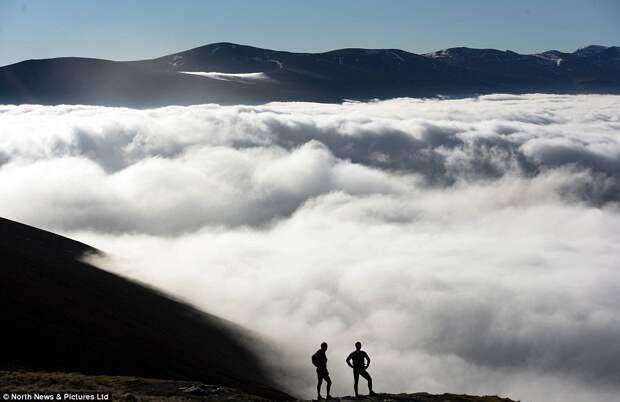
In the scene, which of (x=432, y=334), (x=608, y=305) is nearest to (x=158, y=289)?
(x=432, y=334)

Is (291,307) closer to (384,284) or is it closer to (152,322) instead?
(384,284)

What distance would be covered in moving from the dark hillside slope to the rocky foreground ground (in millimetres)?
7058

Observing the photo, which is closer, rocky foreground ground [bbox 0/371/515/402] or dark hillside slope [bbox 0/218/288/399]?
rocky foreground ground [bbox 0/371/515/402]

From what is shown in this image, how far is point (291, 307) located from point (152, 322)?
67719 mm

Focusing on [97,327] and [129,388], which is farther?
[97,327]

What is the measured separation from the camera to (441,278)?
182 m

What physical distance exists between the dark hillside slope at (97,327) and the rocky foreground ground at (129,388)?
23.2 feet

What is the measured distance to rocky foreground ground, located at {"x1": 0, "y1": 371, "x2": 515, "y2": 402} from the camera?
26.8 metres

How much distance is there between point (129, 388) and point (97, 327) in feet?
76.5

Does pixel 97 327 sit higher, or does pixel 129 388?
pixel 97 327

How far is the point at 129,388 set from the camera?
29219 mm

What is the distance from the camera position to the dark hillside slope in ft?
138

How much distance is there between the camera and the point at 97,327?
166ft

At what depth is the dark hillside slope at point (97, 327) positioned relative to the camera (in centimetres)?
4194
